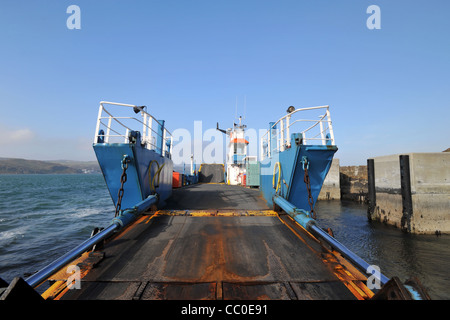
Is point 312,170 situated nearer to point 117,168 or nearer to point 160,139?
point 117,168

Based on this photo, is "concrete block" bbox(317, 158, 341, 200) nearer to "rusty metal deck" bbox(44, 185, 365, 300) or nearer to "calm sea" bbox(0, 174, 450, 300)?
"calm sea" bbox(0, 174, 450, 300)

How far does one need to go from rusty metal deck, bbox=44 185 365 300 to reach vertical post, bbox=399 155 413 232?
9.24 m

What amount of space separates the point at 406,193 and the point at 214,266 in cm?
1191

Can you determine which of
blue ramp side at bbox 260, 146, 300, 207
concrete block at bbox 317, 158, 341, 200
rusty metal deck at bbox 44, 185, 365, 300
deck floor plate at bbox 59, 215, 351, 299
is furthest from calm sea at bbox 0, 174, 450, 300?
concrete block at bbox 317, 158, 341, 200

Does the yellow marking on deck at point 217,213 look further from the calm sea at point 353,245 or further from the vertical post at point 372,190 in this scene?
the vertical post at point 372,190

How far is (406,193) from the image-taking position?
10586mm

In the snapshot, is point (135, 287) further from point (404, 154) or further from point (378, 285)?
point (404, 154)

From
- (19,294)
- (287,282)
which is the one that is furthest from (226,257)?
(19,294)

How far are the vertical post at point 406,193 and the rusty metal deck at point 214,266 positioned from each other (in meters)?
9.24

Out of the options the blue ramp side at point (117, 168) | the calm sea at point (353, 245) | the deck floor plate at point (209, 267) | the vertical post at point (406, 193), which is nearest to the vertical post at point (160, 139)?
the blue ramp side at point (117, 168)

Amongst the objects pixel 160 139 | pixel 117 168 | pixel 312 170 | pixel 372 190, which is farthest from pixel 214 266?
pixel 372 190

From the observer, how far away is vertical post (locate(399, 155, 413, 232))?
10477 mm

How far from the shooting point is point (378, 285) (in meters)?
2.67
